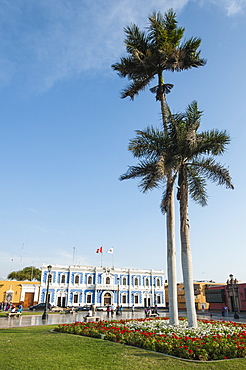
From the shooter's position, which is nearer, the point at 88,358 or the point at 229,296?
the point at 88,358

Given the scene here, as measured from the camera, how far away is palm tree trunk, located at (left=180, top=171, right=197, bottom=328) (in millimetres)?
12602

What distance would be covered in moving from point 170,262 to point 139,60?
426 inches

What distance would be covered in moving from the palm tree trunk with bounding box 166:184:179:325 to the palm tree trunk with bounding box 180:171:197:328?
687mm

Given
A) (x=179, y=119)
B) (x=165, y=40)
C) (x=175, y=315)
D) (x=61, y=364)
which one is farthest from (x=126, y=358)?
(x=165, y=40)

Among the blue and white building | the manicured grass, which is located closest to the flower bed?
the manicured grass

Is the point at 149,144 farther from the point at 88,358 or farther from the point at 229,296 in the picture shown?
the point at 229,296

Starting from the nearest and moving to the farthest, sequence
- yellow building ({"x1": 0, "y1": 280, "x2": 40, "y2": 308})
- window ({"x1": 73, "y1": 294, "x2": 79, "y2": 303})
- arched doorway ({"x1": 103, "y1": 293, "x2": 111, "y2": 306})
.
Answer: yellow building ({"x1": 0, "y1": 280, "x2": 40, "y2": 308}) → window ({"x1": 73, "y1": 294, "x2": 79, "y2": 303}) → arched doorway ({"x1": 103, "y1": 293, "x2": 111, "y2": 306})

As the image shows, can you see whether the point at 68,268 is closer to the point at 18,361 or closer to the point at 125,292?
the point at 125,292

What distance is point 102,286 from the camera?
53.3m

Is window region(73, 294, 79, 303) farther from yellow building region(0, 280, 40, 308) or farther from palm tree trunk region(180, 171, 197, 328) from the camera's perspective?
palm tree trunk region(180, 171, 197, 328)

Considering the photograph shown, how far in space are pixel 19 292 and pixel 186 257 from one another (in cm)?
4320

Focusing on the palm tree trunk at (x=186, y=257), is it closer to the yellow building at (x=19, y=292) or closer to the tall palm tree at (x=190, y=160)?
the tall palm tree at (x=190, y=160)

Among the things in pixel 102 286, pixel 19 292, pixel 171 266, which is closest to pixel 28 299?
pixel 19 292

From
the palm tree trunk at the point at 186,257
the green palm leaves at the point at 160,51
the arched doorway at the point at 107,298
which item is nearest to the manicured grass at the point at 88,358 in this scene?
the palm tree trunk at the point at 186,257
